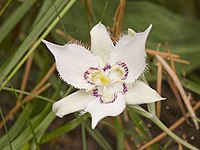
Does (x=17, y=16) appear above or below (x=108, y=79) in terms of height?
above

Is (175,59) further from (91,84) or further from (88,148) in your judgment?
(91,84)

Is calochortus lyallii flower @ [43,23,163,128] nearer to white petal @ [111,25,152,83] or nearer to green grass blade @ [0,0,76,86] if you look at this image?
white petal @ [111,25,152,83]

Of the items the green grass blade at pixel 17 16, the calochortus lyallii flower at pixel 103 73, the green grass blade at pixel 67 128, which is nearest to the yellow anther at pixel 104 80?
the calochortus lyallii flower at pixel 103 73

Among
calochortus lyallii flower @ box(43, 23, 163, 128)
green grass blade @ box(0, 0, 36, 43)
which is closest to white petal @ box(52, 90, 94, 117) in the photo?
calochortus lyallii flower @ box(43, 23, 163, 128)

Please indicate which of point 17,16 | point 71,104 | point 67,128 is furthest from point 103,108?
point 17,16

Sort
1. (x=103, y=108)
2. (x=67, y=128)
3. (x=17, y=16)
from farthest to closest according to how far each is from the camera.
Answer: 1. (x=17, y=16)
2. (x=67, y=128)
3. (x=103, y=108)

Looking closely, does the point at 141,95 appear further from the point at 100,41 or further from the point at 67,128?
the point at 67,128
